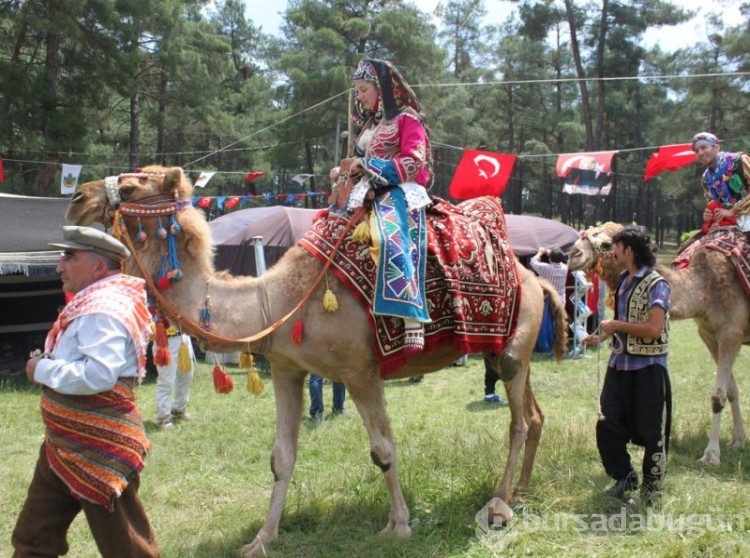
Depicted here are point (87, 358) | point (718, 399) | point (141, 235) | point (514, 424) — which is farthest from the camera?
point (718, 399)

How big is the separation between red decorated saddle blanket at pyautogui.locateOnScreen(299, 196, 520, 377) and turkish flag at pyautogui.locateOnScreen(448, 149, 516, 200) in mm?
9389

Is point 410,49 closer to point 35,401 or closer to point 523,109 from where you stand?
point 523,109

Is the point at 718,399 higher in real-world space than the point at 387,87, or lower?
lower

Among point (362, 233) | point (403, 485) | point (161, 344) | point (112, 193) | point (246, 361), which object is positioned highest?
point (112, 193)

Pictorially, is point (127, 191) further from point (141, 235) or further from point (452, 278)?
point (452, 278)

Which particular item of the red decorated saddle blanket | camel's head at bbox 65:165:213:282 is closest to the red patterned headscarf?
the red decorated saddle blanket

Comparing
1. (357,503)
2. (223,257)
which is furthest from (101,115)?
(357,503)

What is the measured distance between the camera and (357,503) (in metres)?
4.84

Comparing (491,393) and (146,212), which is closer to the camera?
(146,212)

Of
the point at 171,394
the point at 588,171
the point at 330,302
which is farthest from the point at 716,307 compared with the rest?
the point at 588,171

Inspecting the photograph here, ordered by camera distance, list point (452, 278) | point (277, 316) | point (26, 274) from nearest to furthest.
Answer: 1. point (277, 316)
2. point (452, 278)
3. point (26, 274)

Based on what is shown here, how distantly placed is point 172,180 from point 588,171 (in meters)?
13.6

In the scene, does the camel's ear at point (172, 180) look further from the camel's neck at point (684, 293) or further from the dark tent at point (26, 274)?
the dark tent at point (26, 274)

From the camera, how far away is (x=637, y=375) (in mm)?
4691
